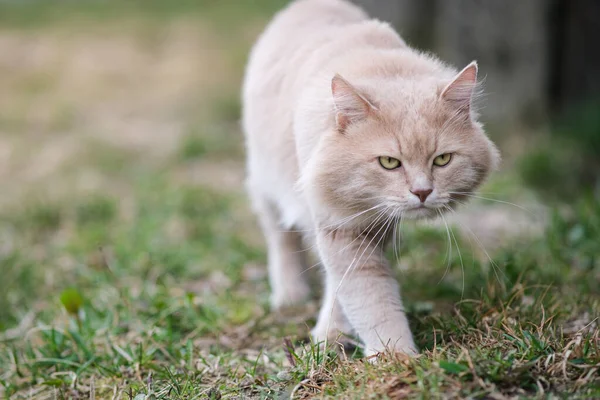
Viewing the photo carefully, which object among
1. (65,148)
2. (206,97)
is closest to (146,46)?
(206,97)

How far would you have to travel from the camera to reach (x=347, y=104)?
2.54 meters

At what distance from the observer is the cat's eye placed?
8.27ft

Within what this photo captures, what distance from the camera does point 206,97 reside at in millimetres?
8234

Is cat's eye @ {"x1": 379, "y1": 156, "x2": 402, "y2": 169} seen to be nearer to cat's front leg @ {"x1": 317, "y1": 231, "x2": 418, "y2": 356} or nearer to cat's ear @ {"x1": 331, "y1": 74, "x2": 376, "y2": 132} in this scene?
cat's ear @ {"x1": 331, "y1": 74, "x2": 376, "y2": 132}

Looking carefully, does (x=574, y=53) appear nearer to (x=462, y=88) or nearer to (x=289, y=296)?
(x=289, y=296)

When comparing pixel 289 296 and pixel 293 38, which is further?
pixel 289 296

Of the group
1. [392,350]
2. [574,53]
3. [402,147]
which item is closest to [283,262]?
[392,350]

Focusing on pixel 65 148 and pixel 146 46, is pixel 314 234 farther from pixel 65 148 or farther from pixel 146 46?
pixel 146 46

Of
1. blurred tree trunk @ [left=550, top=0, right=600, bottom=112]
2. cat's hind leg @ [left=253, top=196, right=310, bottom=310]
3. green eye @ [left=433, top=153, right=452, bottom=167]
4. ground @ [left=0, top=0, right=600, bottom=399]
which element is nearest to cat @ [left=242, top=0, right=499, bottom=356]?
green eye @ [left=433, top=153, right=452, bottom=167]

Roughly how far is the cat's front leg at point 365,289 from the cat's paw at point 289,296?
91 cm

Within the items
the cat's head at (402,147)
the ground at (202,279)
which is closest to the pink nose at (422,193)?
the cat's head at (402,147)

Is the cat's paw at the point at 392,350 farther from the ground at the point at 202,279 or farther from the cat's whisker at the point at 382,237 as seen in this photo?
the cat's whisker at the point at 382,237

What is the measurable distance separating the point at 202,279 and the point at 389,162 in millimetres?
1971

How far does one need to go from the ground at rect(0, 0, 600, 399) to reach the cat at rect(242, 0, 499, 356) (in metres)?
0.25
